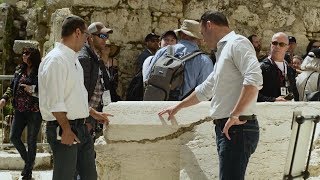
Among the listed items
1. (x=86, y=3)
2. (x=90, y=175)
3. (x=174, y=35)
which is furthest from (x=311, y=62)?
(x=86, y=3)

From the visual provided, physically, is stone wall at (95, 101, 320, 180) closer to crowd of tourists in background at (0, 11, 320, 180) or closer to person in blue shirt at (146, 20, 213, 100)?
crowd of tourists in background at (0, 11, 320, 180)

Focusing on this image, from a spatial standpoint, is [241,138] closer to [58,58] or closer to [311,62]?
[58,58]

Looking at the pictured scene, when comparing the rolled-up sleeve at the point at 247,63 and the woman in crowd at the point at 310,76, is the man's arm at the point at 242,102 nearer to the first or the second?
the rolled-up sleeve at the point at 247,63

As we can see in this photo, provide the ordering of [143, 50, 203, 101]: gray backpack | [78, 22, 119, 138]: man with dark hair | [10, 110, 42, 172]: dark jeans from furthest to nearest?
[10, 110, 42, 172]: dark jeans
[143, 50, 203, 101]: gray backpack
[78, 22, 119, 138]: man with dark hair

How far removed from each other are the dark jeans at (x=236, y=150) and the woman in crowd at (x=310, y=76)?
2.04 meters

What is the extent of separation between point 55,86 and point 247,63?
127 centimetres

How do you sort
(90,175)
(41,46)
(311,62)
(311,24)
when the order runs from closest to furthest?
1. (90,175)
2. (311,62)
3. (311,24)
4. (41,46)

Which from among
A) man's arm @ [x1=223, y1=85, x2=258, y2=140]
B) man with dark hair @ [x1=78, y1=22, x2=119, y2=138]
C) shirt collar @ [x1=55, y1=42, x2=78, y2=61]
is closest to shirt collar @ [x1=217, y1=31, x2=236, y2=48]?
man's arm @ [x1=223, y1=85, x2=258, y2=140]

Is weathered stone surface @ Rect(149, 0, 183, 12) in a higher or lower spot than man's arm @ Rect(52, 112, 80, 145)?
higher

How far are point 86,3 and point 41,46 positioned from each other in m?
1.72

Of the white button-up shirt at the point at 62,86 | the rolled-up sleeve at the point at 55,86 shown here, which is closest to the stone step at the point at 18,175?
the white button-up shirt at the point at 62,86

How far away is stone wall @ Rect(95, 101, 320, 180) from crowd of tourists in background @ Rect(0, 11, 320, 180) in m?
0.17

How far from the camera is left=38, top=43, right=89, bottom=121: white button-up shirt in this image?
3.89 metres

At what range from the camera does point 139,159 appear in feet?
15.3
